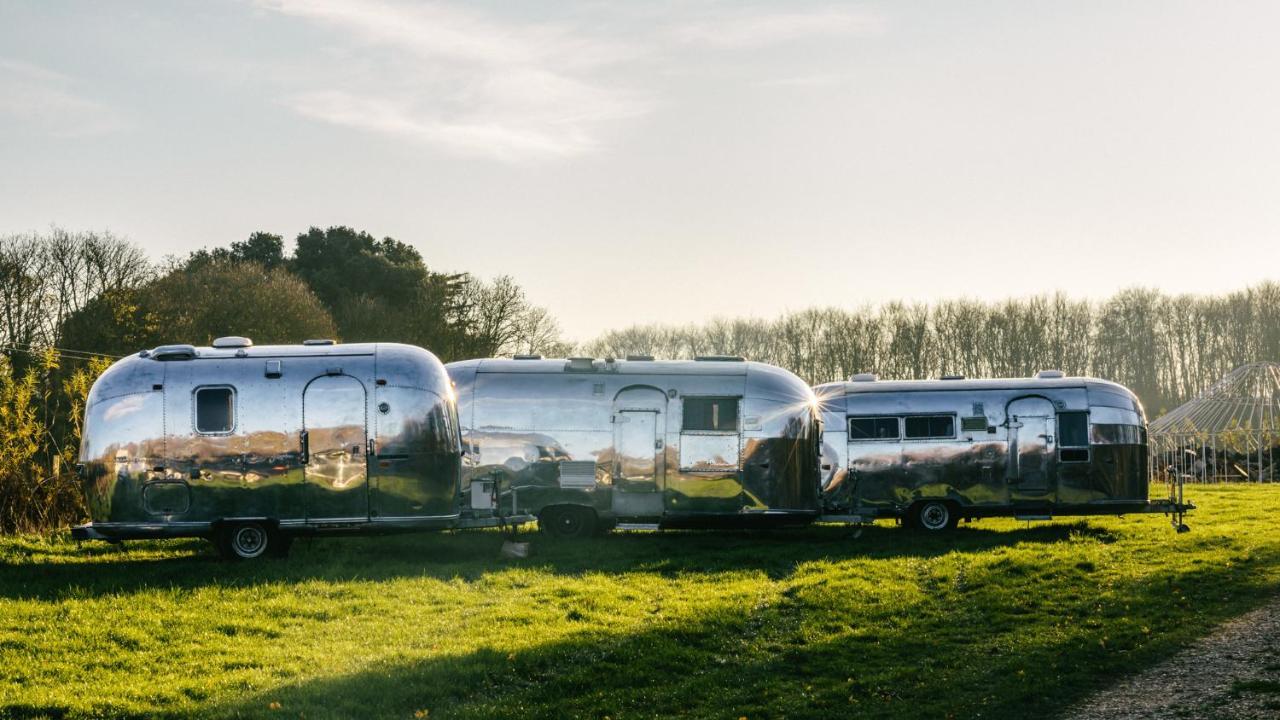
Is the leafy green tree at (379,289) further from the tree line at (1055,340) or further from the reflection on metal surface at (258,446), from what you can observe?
the reflection on metal surface at (258,446)

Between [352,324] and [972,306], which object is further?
[972,306]

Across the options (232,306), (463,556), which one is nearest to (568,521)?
(463,556)

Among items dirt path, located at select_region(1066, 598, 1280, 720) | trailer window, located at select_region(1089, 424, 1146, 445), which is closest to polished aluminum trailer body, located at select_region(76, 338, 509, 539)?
dirt path, located at select_region(1066, 598, 1280, 720)

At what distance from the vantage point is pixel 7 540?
1806 cm

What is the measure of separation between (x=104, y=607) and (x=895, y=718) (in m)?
8.80

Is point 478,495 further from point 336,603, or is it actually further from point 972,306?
point 972,306

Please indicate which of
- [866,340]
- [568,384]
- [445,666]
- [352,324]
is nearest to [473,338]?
[352,324]

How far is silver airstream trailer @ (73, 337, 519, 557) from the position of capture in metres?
16.6

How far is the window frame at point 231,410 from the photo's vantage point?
657 inches

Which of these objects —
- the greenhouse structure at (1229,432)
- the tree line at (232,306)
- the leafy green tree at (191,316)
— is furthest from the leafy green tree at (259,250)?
the greenhouse structure at (1229,432)

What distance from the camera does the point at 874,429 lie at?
21.2 metres

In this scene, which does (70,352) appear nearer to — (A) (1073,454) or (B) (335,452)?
(B) (335,452)

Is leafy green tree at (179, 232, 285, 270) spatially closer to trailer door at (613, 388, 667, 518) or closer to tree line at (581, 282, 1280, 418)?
tree line at (581, 282, 1280, 418)

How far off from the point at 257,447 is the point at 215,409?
32.2 inches
